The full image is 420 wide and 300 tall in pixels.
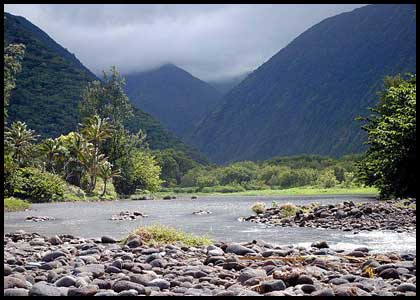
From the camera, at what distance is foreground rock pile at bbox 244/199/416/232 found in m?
21.0

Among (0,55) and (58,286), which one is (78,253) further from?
(0,55)

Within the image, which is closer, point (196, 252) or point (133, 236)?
point (196, 252)

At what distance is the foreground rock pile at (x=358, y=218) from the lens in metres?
21.0

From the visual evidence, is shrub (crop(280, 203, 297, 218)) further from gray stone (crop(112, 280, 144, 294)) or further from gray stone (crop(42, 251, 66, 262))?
gray stone (crop(112, 280, 144, 294))

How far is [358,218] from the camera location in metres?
23.6

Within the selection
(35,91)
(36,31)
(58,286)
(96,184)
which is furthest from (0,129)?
(36,31)

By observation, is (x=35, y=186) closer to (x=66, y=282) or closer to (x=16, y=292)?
(x=66, y=282)

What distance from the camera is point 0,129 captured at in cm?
661

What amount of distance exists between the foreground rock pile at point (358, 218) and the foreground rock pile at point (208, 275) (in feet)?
32.5

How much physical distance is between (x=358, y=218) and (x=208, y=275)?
16847 mm

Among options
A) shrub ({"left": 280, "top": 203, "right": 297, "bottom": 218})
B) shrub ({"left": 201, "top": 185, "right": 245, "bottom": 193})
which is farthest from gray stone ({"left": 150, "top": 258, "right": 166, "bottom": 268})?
shrub ({"left": 201, "top": 185, "right": 245, "bottom": 193})

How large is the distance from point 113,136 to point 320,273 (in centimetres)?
→ 7609

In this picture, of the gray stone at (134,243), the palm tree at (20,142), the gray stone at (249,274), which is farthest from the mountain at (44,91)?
the gray stone at (249,274)

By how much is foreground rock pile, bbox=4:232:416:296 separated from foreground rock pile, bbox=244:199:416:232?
9912mm
